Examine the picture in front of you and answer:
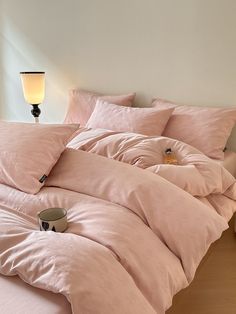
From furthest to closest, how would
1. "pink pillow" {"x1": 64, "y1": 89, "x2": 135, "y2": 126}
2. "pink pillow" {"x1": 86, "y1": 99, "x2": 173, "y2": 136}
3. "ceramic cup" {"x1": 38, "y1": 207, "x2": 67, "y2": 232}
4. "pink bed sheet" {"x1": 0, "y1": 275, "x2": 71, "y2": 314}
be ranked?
"pink pillow" {"x1": 64, "y1": 89, "x2": 135, "y2": 126}, "pink pillow" {"x1": 86, "y1": 99, "x2": 173, "y2": 136}, "ceramic cup" {"x1": 38, "y1": 207, "x2": 67, "y2": 232}, "pink bed sheet" {"x1": 0, "y1": 275, "x2": 71, "y2": 314}

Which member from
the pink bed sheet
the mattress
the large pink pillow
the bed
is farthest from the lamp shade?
the pink bed sheet

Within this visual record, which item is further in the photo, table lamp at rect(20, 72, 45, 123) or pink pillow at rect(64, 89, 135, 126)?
table lamp at rect(20, 72, 45, 123)

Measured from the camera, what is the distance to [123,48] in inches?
109

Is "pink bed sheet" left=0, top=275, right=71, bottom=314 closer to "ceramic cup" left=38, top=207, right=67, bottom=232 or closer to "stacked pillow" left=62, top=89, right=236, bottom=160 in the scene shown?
"ceramic cup" left=38, top=207, right=67, bottom=232

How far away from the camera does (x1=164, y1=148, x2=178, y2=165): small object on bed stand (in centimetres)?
190

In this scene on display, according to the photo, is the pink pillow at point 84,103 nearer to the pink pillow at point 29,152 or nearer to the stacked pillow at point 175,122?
the stacked pillow at point 175,122

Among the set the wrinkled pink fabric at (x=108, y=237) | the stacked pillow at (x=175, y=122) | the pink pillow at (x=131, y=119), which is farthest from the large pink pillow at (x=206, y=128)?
the wrinkled pink fabric at (x=108, y=237)

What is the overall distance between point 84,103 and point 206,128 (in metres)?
1.05

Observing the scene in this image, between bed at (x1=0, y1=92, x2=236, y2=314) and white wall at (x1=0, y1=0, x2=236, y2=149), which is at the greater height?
white wall at (x1=0, y1=0, x2=236, y2=149)

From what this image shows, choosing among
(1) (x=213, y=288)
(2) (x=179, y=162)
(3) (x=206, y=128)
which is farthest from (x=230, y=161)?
(1) (x=213, y=288)

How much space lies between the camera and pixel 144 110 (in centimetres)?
246

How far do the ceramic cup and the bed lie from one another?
1.4 inches

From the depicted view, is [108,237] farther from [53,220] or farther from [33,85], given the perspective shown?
[33,85]

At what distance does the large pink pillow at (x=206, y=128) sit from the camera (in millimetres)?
2293
